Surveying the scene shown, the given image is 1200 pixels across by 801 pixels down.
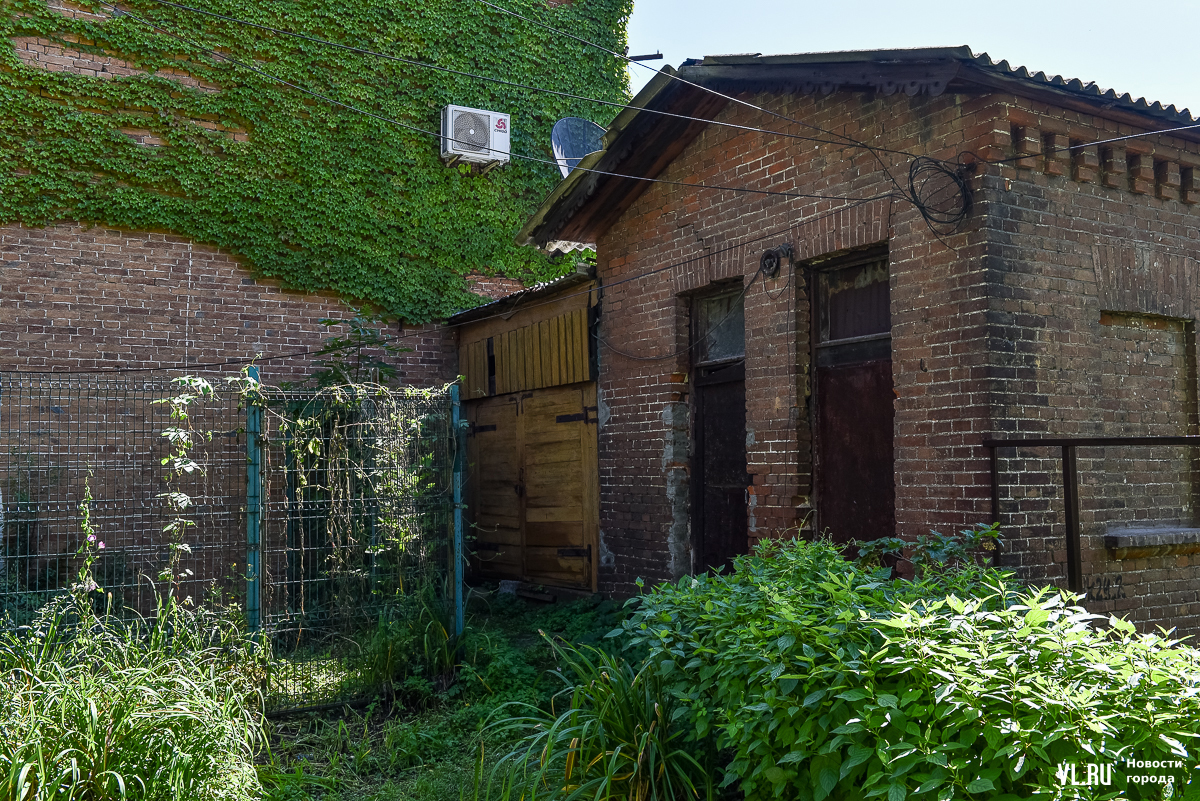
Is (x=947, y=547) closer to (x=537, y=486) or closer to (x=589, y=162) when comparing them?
(x=589, y=162)

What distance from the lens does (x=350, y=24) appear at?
1154 centimetres

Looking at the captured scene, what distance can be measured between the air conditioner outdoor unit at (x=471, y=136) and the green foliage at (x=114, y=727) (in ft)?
27.4

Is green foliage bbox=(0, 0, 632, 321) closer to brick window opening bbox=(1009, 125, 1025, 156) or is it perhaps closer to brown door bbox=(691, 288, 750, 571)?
brown door bbox=(691, 288, 750, 571)

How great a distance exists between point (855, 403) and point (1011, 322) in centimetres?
133

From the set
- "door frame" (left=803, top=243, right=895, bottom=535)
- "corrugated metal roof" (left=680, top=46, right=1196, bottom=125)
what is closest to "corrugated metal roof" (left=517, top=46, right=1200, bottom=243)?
"corrugated metal roof" (left=680, top=46, right=1196, bottom=125)

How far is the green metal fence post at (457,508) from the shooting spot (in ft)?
22.2

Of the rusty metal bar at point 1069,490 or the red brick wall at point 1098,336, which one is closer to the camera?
the rusty metal bar at point 1069,490

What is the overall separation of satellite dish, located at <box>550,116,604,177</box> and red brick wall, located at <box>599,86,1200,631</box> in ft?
14.2

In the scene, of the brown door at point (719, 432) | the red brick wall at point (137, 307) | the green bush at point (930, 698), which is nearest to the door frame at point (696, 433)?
the brown door at point (719, 432)

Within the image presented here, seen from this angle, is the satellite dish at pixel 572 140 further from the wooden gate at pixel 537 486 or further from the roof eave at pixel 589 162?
the wooden gate at pixel 537 486

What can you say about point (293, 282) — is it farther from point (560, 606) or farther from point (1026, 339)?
point (1026, 339)

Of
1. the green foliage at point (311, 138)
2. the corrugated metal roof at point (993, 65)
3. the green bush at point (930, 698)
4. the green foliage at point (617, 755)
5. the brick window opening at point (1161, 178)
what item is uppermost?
the green foliage at point (311, 138)

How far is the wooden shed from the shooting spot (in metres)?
9.61

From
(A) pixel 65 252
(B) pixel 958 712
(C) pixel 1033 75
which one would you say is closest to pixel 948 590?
(B) pixel 958 712
